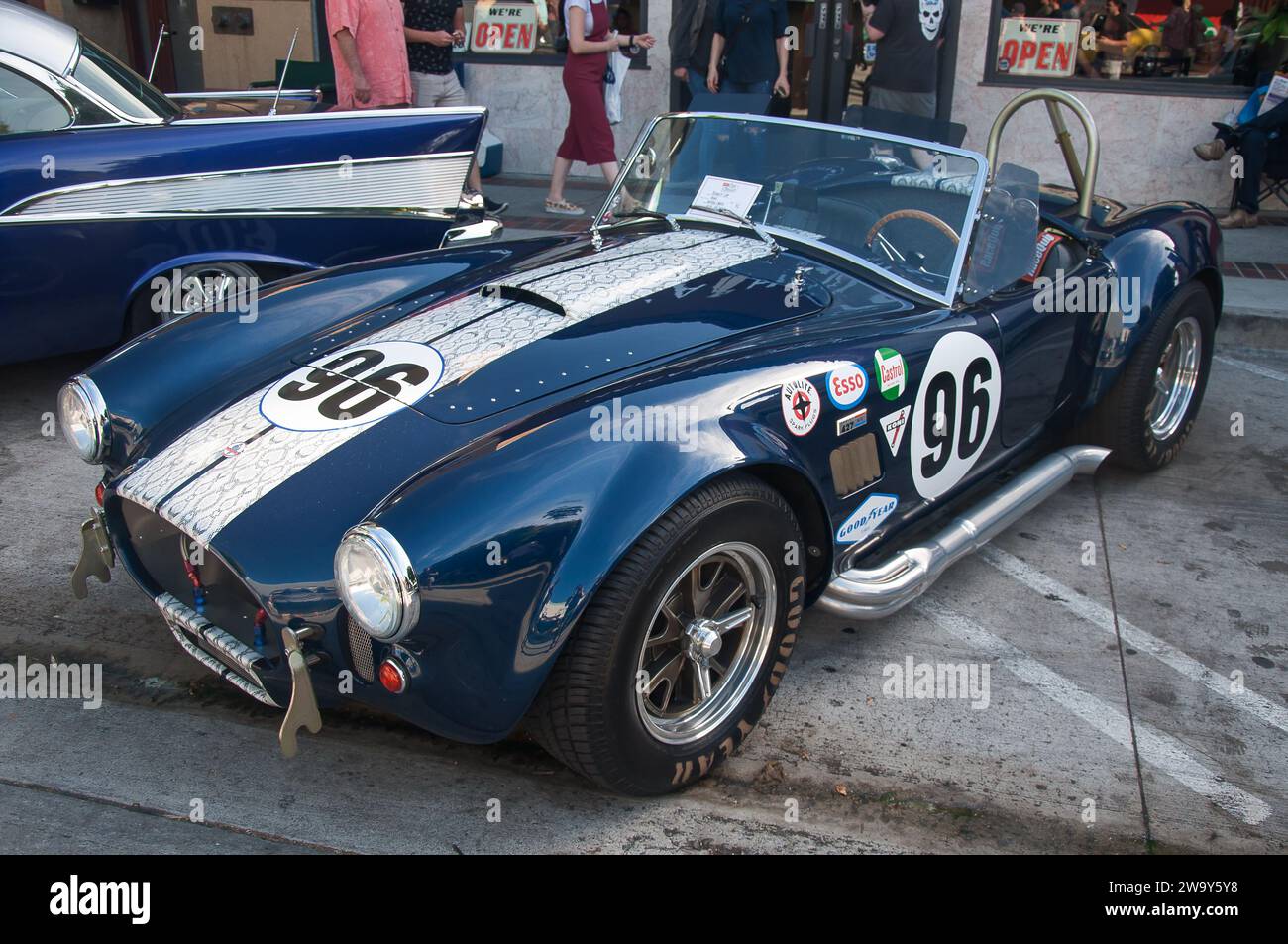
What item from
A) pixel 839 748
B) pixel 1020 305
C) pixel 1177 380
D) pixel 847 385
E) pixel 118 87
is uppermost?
pixel 118 87

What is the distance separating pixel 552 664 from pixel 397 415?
76 cm

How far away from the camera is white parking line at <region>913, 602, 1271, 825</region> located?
9.10ft

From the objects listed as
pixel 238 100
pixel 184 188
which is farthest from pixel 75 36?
pixel 238 100

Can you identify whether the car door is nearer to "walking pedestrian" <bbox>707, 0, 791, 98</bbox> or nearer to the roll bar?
the roll bar

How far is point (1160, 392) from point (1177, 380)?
0.39ft

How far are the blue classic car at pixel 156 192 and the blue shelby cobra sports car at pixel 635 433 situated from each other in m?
1.32

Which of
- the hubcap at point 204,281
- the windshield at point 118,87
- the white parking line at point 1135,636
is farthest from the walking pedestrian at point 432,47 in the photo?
the white parking line at point 1135,636

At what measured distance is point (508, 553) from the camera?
7.43 ft

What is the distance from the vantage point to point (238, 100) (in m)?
6.14

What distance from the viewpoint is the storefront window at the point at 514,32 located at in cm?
929

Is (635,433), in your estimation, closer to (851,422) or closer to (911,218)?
(851,422)

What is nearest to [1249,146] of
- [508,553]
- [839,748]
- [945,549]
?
[945,549]
